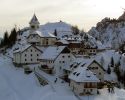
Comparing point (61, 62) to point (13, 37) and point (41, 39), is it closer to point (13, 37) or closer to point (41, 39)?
point (41, 39)

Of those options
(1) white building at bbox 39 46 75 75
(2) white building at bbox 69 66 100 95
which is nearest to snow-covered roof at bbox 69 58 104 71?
(1) white building at bbox 39 46 75 75

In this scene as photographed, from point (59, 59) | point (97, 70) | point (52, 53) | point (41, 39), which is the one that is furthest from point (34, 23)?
point (97, 70)

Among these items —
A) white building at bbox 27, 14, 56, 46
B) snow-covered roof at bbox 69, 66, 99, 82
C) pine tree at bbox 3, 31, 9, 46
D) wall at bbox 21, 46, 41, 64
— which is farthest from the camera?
pine tree at bbox 3, 31, 9, 46

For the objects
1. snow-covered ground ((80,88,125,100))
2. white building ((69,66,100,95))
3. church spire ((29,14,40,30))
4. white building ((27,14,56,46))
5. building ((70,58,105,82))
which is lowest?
snow-covered ground ((80,88,125,100))

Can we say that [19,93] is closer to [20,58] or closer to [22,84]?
Answer: [22,84]

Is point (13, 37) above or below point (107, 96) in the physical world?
above

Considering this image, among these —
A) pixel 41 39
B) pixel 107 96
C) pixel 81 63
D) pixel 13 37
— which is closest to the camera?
pixel 107 96

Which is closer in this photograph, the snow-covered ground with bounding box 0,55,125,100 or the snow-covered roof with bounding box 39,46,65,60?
the snow-covered ground with bounding box 0,55,125,100

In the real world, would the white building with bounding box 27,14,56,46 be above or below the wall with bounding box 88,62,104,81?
above

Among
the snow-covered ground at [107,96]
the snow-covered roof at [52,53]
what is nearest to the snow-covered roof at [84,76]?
the snow-covered ground at [107,96]

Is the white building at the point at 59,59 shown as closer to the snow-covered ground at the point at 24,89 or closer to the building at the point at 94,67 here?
the building at the point at 94,67

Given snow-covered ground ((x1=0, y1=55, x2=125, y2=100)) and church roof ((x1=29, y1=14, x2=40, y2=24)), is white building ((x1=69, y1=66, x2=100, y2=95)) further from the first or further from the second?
church roof ((x1=29, y1=14, x2=40, y2=24))

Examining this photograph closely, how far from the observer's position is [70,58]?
8431cm

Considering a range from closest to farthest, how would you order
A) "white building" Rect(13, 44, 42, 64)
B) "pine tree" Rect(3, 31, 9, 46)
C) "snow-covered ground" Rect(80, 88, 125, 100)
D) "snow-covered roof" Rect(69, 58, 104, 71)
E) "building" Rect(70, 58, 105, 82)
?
"snow-covered ground" Rect(80, 88, 125, 100), "building" Rect(70, 58, 105, 82), "snow-covered roof" Rect(69, 58, 104, 71), "white building" Rect(13, 44, 42, 64), "pine tree" Rect(3, 31, 9, 46)
